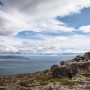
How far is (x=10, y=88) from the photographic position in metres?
46.3

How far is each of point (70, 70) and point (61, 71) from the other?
609 centimetres

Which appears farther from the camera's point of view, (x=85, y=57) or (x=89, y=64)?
(x=85, y=57)

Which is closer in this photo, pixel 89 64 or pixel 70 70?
pixel 70 70

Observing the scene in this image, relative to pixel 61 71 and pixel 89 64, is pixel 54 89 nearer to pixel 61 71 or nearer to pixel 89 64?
pixel 61 71

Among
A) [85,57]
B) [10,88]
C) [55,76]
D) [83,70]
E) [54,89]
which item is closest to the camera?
[10,88]

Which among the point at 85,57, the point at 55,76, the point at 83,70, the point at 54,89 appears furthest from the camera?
the point at 85,57

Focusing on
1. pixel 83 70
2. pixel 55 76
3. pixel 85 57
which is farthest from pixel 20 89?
pixel 85 57

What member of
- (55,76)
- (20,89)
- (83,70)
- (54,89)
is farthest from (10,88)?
(83,70)

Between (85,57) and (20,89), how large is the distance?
122867 millimetres

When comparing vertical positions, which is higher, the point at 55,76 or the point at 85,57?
the point at 85,57

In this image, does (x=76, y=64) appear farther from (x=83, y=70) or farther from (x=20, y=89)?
(x=20, y=89)

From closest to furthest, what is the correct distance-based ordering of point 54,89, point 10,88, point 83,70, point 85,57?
1. point 10,88
2. point 54,89
3. point 83,70
4. point 85,57

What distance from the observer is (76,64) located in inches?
5094

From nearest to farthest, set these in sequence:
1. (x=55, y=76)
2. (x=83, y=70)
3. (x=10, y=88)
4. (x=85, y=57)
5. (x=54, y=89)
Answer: (x=10, y=88)
(x=54, y=89)
(x=55, y=76)
(x=83, y=70)
(x=85, y=57)
